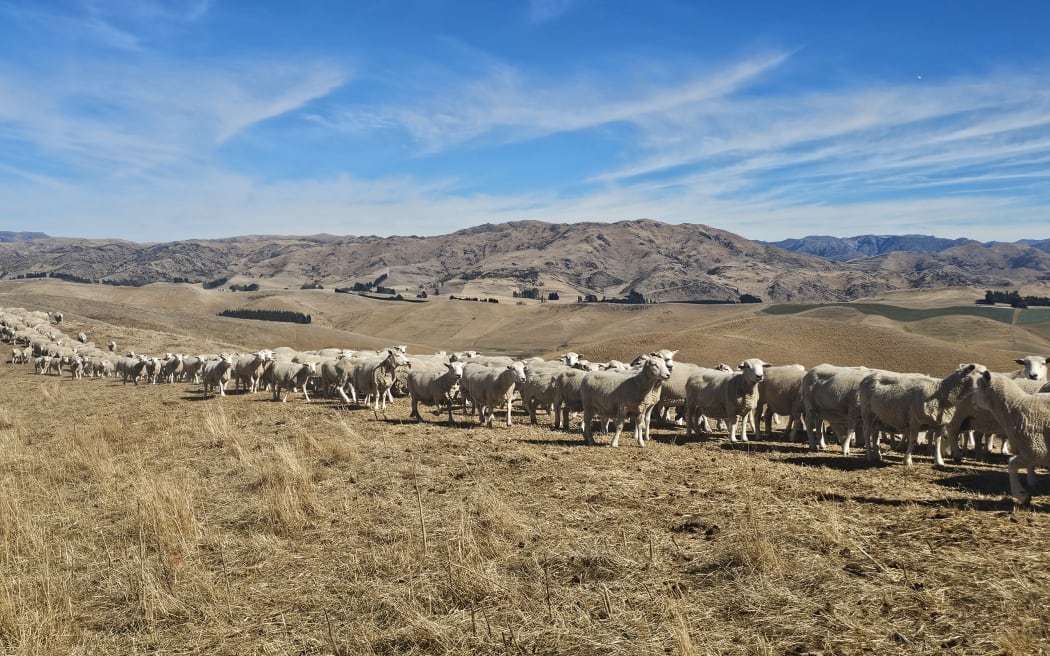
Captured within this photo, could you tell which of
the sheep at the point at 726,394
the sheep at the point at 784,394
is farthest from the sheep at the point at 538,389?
the sheep at the point at 784,394

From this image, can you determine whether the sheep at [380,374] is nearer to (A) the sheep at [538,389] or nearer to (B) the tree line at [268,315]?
(A) the sheep at [538,389]

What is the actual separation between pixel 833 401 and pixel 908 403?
2454 millimetres

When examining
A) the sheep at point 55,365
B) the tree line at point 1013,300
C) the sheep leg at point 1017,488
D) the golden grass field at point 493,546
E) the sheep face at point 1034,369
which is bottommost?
the sheep at point 55,365

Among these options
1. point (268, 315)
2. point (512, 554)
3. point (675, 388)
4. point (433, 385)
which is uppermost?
point (268, 315)

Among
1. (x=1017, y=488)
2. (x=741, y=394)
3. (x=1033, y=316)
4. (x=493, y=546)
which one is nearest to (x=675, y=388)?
(x=741, y=394)

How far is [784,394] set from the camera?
1898 centimetres

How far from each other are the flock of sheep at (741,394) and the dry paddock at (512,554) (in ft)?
3.64

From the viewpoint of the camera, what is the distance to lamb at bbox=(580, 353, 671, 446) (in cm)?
1636

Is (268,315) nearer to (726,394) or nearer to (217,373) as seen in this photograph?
(217,373)

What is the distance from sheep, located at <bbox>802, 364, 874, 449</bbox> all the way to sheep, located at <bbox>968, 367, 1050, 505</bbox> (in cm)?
457

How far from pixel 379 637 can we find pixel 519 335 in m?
105

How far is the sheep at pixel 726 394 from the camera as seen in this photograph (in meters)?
17.5

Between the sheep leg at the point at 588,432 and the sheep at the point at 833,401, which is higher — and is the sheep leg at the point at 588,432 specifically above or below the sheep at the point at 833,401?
Answer: below

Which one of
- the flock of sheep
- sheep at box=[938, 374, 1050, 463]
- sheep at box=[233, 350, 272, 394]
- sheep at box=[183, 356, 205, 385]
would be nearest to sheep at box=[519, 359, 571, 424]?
the flock of sheep
